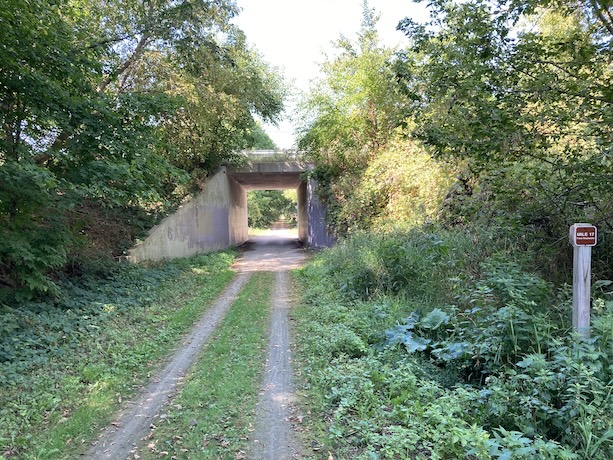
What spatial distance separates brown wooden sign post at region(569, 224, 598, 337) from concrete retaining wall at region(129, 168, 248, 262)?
35.4 ft

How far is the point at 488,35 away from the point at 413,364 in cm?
437

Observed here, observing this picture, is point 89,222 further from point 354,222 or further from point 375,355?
point 354,222

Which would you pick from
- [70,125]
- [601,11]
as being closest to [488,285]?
[601,11]

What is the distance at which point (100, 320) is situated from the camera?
6676 mm

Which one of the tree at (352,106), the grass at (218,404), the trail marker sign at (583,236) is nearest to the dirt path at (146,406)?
the grass at (218,404)

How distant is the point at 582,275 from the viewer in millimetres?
3463

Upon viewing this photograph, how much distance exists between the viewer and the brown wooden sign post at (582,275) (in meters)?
3.44

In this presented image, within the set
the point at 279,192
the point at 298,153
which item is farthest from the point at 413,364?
the point at 279,192

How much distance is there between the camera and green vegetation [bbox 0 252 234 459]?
3.60m


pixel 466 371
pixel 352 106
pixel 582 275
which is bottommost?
pixel 466 371

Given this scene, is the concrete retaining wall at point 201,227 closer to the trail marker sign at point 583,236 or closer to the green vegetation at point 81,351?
the green vegetation at point 81,351

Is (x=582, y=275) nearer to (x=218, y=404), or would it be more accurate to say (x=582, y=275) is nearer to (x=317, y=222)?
(x=218, y=404)

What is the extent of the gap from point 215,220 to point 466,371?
1637 cm

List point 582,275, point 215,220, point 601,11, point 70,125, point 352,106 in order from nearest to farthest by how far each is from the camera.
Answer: point 582,275 < point 601,11 < point 70,125 < point 352,106 < point 215,220
